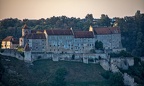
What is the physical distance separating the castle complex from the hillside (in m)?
3.16

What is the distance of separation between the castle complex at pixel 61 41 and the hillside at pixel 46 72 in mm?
3163

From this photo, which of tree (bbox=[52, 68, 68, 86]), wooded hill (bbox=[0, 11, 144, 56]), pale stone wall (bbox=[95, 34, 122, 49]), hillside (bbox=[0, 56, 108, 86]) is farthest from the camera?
wooded hill (bbox=[0, 11, 144, 56])

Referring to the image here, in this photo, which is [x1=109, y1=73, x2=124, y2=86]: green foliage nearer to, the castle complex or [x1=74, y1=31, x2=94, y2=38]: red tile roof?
the castle complex

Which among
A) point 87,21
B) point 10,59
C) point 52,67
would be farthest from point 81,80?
point 87,21

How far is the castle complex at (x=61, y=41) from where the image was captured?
92125 mm

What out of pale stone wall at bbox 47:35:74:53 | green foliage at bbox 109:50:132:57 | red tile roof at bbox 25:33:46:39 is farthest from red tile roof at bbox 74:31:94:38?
red tile roof at bbox 25:33:46:39

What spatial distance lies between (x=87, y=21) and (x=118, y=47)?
16385 millimetres

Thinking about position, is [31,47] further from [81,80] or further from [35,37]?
[81,80]

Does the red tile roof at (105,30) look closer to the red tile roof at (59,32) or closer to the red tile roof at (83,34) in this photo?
the red tile roof at (83,34)

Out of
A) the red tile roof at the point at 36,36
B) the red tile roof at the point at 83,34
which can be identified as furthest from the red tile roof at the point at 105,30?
the red tile roof at the point at 36,36

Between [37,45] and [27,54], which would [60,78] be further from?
[37,45]

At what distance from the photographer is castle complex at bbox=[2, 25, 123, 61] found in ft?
302

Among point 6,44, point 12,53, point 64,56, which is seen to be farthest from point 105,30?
point 12,53

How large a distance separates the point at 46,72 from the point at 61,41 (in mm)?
10915
